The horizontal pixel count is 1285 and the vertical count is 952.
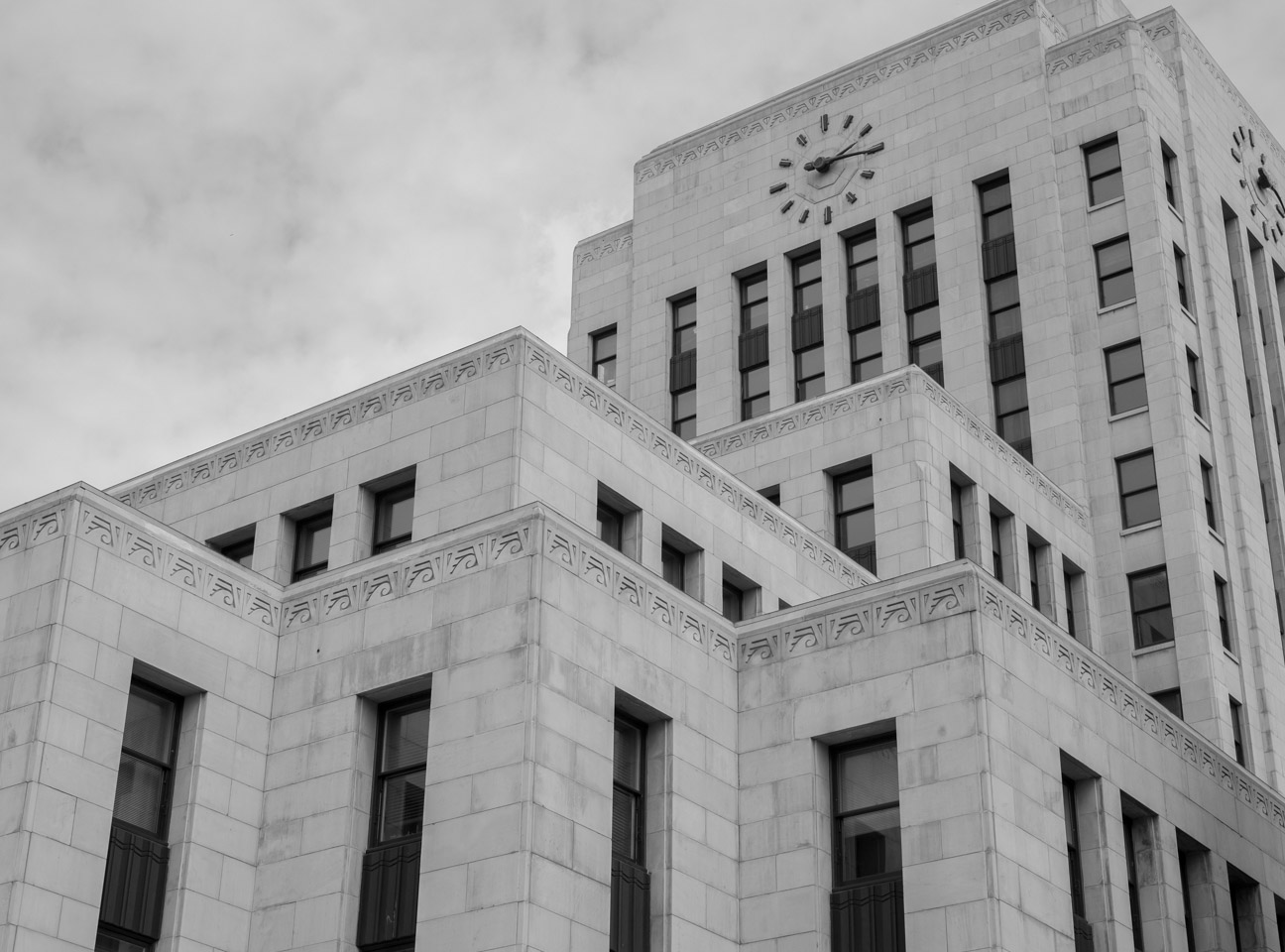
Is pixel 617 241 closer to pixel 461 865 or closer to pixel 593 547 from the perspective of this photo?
pixel 593 547

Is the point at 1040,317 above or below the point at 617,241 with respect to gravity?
below

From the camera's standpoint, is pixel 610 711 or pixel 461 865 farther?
pixel 610 711

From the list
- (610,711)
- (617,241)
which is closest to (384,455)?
(610,711)

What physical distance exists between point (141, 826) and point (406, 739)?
13.5ft

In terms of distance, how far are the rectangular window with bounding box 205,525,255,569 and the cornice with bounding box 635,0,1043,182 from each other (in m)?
31.9

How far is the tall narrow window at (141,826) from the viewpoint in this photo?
27.0 m

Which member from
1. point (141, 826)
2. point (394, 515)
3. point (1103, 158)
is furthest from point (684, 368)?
point (141, 826)

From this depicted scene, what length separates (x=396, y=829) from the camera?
2838 centimetres

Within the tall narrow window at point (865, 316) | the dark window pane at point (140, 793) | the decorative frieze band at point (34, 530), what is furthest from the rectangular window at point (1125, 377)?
the decorative frieze band at point (34, 530)

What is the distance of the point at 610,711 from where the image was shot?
28.7 m

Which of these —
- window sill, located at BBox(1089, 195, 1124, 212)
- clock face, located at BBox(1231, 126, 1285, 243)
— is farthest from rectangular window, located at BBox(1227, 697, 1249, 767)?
clock face, located at BBox(1231, 126, 1285, 243)

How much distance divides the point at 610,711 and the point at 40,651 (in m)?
8.39

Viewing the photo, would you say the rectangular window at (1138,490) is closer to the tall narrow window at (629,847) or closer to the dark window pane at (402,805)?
the tall narrow window at (629,847)

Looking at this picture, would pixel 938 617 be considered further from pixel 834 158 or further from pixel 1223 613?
pixel 834 158
